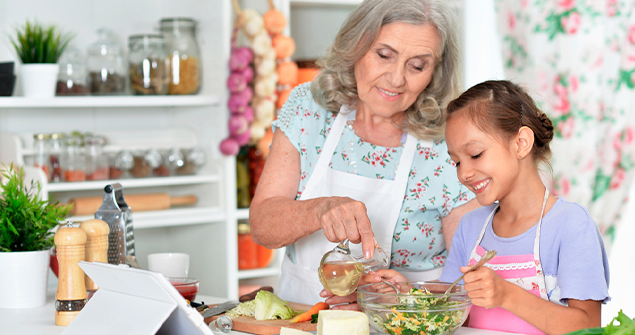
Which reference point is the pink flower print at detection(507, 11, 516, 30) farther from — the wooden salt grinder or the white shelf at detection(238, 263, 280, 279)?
the wooden salt grinder

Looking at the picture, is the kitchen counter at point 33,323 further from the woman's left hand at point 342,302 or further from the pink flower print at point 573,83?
the pink flower print at point 573,83

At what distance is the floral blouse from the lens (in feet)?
5.69

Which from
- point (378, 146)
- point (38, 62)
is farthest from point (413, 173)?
point (38, 62)

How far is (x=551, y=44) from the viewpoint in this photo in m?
2.44

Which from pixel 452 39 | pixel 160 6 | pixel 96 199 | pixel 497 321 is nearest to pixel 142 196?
pixel 96 199

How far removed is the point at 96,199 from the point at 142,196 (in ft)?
0.62

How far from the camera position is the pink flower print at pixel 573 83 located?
241 centimetres

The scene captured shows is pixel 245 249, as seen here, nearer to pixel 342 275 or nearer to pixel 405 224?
pixel 405 224

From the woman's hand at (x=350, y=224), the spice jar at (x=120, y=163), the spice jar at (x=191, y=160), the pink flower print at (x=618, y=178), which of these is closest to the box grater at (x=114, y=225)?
the woman's hand at (x=350, y=224)

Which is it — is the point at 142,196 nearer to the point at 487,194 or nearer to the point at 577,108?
the point at 487,194

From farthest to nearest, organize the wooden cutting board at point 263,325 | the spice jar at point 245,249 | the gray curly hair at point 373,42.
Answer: the spice jar at point 245,249 → the gray curly hair at point 373,42 → the wooden cutting board at point 263,325

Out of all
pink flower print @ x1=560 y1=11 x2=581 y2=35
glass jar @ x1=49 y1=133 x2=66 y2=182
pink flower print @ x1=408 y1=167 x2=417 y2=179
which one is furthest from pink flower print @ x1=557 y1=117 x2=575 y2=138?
glass jar @ x1=49 y1=133 x2=66 y2=182

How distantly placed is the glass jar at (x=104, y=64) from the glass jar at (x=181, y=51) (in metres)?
0.19

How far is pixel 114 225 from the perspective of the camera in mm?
1483
